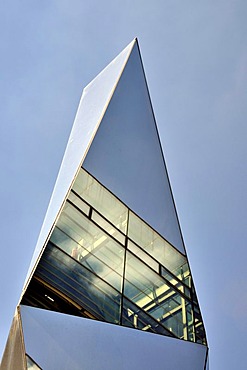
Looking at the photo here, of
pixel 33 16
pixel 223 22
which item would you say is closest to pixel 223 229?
pixel 223 22

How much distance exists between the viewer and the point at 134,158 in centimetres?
829

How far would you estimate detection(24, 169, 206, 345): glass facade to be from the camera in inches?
223

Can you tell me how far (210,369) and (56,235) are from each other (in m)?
3.82

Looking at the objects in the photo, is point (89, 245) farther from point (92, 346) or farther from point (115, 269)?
point (92, 346)

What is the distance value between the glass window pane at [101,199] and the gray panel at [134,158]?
0.51 feet

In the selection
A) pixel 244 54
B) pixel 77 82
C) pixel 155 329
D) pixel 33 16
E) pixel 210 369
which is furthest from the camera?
pixel 77 82

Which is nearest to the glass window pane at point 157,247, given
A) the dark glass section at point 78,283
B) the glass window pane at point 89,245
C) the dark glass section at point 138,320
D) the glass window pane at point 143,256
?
the glass window pane at point 143,256

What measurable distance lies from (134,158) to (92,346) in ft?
12.6

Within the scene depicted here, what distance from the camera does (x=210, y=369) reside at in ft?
24.5

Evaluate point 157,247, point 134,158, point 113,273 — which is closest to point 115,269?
point 113,273

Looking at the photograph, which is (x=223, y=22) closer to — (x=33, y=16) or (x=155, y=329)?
(x=33, y=16)

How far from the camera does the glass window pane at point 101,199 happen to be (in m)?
6.49

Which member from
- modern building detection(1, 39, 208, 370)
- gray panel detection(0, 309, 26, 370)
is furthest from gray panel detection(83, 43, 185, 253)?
gray panel detection(0, 309, 26, 370)

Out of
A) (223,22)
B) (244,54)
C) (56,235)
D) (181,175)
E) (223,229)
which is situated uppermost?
(223,22)
